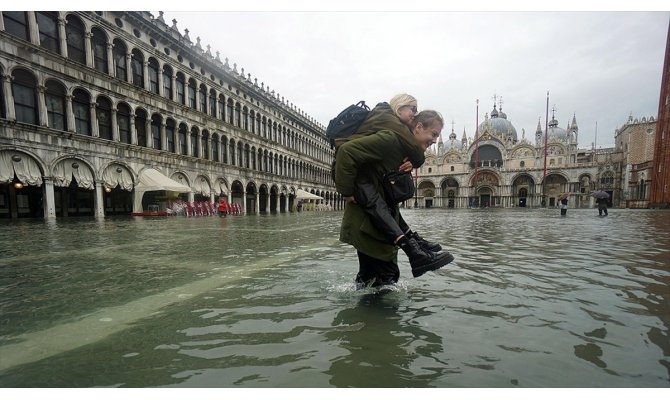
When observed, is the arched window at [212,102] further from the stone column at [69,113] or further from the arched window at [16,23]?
the arched window at [16,23]

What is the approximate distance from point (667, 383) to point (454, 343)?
0.93 metres

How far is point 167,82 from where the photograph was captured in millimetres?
23609

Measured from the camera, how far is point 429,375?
157 cm

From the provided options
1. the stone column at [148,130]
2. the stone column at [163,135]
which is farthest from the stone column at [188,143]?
the stone column at [148,130]

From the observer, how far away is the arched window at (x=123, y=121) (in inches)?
778

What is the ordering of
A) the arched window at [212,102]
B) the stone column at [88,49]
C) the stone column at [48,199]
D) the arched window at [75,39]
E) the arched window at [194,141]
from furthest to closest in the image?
the arched window at [212,102] → the arched window at [194,141] → the stone column at [88,49] → the arched window at [75,39] → the stone column at [48,199]

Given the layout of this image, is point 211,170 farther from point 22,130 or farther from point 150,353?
point 150,353

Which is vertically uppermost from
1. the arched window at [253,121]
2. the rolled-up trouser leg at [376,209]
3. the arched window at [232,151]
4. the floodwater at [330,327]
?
the arched window at [253,121]

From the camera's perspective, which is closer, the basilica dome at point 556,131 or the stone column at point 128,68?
the stone column at point 128,68

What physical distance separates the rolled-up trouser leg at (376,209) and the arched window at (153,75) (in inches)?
963

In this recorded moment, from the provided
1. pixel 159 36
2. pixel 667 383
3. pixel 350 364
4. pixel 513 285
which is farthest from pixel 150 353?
pixel 159 36

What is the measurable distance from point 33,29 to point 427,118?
2130cm

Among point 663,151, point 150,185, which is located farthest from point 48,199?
point 663,151

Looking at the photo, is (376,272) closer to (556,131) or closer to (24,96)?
(24,96)
